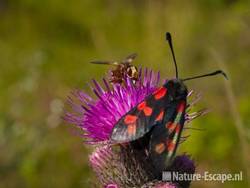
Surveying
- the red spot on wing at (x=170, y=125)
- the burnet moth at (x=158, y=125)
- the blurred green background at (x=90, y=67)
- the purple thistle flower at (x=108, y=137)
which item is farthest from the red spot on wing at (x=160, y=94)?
the blurred green background at (x=90, y=67)

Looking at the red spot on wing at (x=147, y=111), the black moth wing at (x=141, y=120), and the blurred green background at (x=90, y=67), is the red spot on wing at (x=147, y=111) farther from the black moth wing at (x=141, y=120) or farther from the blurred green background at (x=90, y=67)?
the blurred green background at (x=90, y=67)

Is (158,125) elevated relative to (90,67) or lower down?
lower down

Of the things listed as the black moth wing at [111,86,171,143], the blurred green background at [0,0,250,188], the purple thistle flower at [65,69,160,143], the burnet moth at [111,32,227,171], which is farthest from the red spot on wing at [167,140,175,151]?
the blurred green background at [0,0,250,188]

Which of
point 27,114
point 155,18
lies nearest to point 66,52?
point 155,18

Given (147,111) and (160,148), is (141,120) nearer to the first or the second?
(147,111)

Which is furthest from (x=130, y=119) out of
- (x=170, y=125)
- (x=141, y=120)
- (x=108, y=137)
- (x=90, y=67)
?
(x=90, y=67)

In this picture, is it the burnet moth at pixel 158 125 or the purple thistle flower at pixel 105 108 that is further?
the purple thistle flower at pixel 105 108
